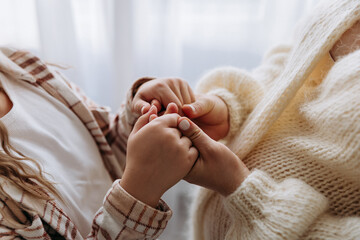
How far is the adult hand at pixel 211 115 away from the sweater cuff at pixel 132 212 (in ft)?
0.52

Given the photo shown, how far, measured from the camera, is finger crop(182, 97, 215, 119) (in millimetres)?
459

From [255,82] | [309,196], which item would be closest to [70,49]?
[255,82]

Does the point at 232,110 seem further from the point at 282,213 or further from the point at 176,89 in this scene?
the point at 282,213

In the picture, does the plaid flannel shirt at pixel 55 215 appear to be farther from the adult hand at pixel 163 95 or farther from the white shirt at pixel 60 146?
the adult hand at pixel 163 95

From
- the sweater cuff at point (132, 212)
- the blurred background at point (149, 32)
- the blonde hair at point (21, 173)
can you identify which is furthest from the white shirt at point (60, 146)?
the blurred background at point (149, 32)

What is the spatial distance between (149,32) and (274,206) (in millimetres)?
696

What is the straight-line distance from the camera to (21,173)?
440 millimetres

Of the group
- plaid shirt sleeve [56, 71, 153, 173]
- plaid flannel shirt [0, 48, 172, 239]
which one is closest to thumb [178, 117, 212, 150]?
plaid flannel shirt [0, 48, 172, 239]

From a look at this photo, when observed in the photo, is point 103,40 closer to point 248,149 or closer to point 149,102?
point 149,102

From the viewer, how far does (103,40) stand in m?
0.96

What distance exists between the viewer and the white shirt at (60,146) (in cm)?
48

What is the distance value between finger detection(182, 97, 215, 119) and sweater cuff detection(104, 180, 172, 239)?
0.15m

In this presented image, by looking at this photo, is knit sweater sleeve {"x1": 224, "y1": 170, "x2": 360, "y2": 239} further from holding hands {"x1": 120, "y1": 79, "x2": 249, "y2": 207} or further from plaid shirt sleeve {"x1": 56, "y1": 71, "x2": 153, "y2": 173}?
plaid shirt sleeve {"x1": 56, "y1": 71, "x2": 153, "y2": 173}

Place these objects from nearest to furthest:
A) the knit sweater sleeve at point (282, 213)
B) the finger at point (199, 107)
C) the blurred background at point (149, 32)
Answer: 1. the knit sweater sleeve at point (282, 213)
2. the finger at point (199, 107)
3. the blurred background at point (149, 32)
